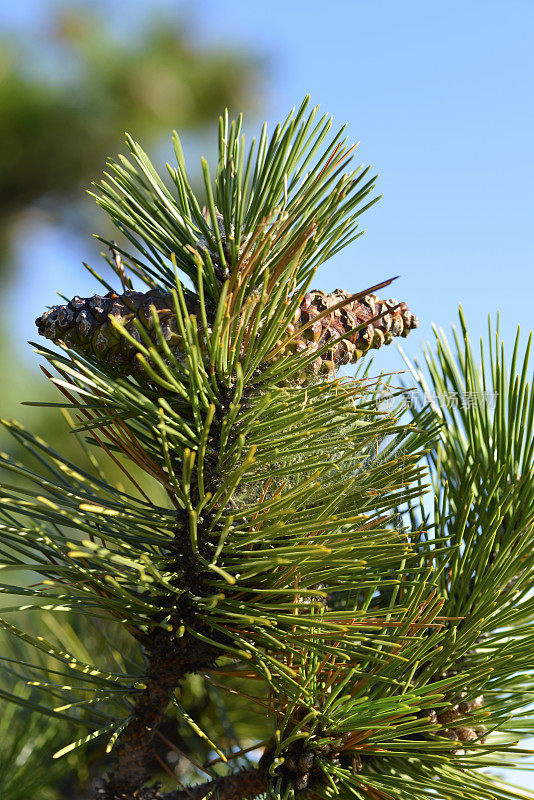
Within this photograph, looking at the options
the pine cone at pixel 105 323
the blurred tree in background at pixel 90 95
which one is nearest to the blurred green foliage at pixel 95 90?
the blurred tree in background at pixel 90 95

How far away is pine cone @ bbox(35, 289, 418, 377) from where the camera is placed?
12.5 inches

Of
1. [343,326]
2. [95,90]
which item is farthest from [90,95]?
[343,326]

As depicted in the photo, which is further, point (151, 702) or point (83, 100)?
point (83, 100)

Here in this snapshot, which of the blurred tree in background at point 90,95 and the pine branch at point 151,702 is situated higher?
the blurred tree in background at point 90,95

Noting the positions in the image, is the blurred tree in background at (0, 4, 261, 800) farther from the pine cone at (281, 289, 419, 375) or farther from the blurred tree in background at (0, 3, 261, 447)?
the pine cone at (281, 289, 419, 375)

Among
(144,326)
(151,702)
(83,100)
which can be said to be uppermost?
(83,100)

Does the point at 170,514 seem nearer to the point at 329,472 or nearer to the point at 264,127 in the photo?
the point at 329,472

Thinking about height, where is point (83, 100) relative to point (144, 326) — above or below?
above

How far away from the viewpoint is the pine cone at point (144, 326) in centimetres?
32

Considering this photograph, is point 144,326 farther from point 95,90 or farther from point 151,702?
point 95,90

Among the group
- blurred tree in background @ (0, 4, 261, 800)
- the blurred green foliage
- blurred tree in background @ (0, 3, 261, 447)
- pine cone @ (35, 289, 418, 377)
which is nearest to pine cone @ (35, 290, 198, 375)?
pine cone @ (35, 289, 418, 377)

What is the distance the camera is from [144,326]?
0.32m

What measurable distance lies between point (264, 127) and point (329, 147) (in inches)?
1.6

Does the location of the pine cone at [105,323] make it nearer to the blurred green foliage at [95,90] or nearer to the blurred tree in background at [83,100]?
the blurred tree in background at [83,100]
